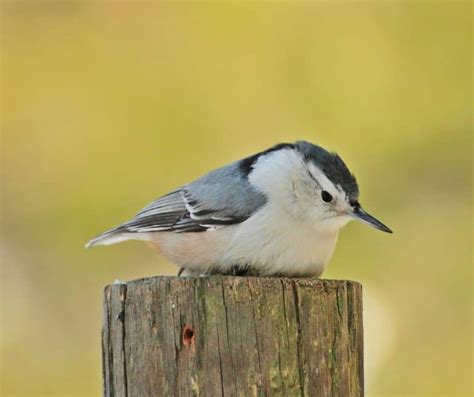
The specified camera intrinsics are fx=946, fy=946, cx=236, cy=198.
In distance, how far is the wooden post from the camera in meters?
2.51

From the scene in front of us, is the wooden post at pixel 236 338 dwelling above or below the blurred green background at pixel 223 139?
below

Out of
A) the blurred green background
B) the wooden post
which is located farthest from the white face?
the blurred green background

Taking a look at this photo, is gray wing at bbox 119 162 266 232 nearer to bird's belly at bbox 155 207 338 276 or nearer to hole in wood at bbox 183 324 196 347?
bird's belly at bbox 155 207 338 276

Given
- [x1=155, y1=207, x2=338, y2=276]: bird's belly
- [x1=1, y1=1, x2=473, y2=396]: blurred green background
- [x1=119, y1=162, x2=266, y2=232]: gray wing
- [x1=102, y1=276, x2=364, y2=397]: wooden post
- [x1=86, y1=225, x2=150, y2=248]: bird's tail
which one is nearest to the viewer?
[x1=102, y1=276, x2=364, y2=397]: wooden post

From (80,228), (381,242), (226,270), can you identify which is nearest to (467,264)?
(381,242)

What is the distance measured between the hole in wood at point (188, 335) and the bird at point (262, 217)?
61cm

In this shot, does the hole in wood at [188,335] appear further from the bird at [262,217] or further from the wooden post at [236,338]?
the bird at [262,217]

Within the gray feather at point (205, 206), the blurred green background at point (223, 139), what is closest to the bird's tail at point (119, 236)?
the gray feather at point (205, 206)

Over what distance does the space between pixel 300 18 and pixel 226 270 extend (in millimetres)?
3101

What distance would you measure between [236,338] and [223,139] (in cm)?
314

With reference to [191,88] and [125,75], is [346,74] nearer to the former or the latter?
[191,88]

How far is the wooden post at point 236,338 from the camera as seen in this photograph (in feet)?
8.24

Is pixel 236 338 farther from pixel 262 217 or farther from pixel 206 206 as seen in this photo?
pixel 206 206

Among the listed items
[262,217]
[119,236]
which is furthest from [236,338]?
[119,236]
